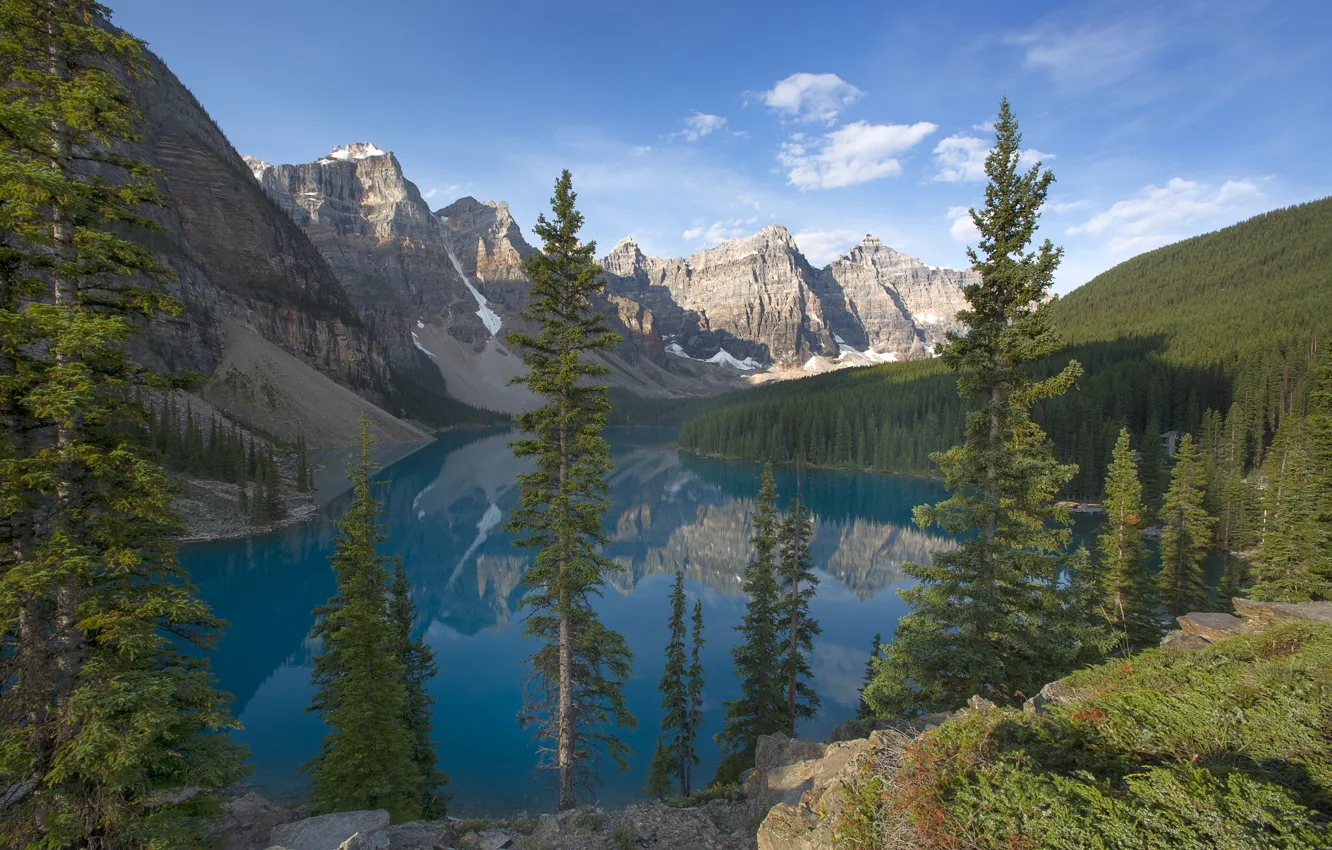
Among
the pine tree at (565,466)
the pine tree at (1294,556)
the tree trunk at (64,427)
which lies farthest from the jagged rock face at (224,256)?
the pine tree at (1294,556)

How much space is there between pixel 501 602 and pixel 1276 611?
42.5m

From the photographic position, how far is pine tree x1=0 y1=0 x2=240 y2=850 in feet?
22.2

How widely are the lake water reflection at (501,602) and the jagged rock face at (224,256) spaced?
7079cm

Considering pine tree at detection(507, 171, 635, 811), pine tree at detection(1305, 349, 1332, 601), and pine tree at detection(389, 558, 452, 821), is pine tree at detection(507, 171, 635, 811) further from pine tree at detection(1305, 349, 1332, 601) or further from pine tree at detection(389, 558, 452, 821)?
pine tree at detection(1305, 349, 1332, 601)

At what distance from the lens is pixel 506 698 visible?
28906 mm

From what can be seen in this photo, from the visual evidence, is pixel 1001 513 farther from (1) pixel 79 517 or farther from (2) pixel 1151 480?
(2) pixel 1151 480

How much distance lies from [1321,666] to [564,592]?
523 inches

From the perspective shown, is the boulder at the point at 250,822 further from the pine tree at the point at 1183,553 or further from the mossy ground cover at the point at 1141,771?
the pine tree at the point at 1183,553

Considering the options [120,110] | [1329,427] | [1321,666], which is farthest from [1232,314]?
[120,110]

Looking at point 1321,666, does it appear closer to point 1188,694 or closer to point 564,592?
point 1188,694

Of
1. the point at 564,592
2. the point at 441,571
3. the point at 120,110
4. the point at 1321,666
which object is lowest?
the point at 441,571

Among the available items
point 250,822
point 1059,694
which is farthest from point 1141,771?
point 250,822

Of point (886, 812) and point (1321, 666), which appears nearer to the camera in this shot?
point (886, 812)

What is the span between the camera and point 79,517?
7496 millimetres
